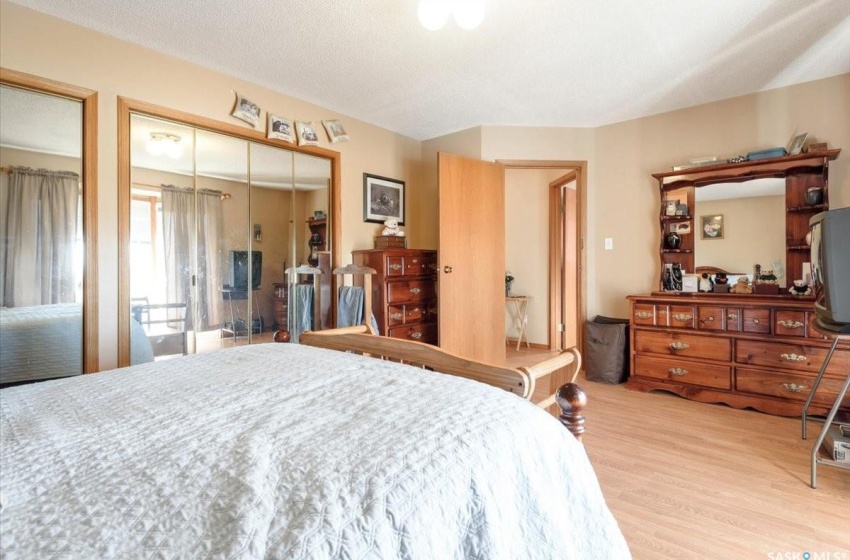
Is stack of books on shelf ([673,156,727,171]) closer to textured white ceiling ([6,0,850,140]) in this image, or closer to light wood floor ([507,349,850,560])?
textured white ceiling ([6,0,850,140])

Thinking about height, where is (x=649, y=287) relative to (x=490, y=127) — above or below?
below

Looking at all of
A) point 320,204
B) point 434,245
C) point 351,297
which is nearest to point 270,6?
point 320,204

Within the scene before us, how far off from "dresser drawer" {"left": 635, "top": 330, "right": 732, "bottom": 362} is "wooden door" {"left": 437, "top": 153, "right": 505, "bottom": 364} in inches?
48.1

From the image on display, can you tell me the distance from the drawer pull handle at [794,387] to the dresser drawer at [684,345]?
0.34 m

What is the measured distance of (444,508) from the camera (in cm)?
63

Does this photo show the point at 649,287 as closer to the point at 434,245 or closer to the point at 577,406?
the point at 434,245

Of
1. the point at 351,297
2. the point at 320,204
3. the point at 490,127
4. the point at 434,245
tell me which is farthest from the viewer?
the point at 434,245

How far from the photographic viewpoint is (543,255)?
16.4 ft

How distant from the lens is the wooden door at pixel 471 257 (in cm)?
348

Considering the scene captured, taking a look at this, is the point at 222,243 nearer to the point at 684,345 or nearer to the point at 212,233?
the point at 212,233

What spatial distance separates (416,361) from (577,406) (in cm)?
54

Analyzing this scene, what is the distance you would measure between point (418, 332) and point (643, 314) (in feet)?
6.24

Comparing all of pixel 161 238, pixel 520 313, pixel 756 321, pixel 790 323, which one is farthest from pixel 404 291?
pixel 790 323

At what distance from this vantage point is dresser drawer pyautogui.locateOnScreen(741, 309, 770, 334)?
278 centimetres
